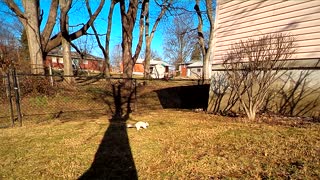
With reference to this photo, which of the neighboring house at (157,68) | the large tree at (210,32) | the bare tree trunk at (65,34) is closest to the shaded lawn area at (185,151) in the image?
the bare tree trunk at (65,34)

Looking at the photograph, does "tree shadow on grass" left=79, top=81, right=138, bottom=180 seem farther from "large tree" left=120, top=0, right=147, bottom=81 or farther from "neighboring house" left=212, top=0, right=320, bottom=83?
"large tree" left=120, top=0, right=147, bottom=81

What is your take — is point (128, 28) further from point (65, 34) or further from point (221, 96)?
point (221, 96)

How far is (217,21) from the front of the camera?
7.20 metres

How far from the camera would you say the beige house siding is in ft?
16.0

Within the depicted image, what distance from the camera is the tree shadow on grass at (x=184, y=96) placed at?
1096 cm

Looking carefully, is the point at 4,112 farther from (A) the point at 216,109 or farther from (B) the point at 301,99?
(B) the point at 301,99

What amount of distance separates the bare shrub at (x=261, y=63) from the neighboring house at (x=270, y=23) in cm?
24

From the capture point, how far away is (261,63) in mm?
5082

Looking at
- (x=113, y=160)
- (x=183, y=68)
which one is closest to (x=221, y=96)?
(x=113, y=160)

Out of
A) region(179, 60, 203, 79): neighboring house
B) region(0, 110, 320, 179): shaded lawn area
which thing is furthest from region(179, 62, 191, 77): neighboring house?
region(0, 110, 320, 179): shaded lawn area

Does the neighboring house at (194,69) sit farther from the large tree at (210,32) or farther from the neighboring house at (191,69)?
the large tree at (210,32)

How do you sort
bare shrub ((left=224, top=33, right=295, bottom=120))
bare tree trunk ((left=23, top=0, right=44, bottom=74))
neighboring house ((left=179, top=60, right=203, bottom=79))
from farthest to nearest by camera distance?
neighboring house ((left=179, top=60, right=203, bottom=79)), bare tree trunk ((left=23, top=0, right=44, bottom=74)), bare shrub ((left=224, top=33, right=295, bottom=120))

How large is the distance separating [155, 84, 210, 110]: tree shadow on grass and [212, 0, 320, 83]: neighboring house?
13.8ft

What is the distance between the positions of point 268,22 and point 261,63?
1453mm
